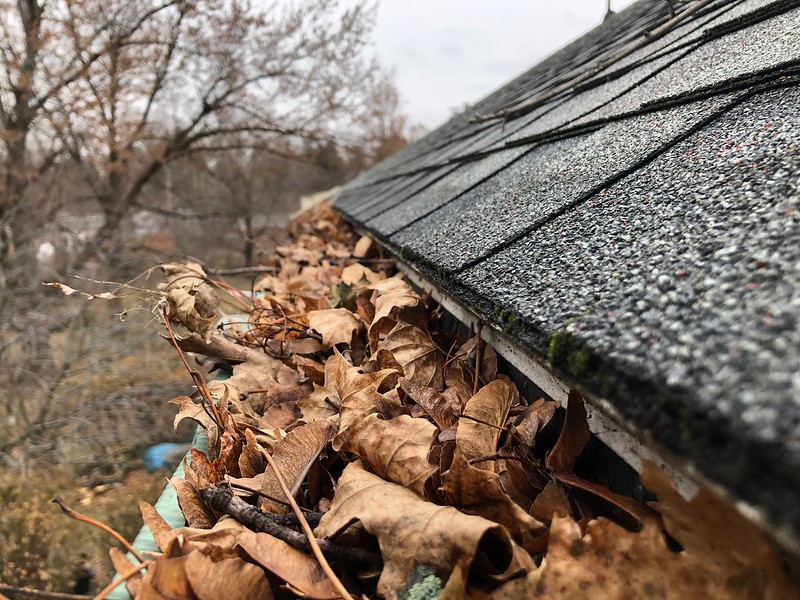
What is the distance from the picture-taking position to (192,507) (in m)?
0.62

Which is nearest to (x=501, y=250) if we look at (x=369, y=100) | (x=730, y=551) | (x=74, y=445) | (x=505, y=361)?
(x=505, y=361)

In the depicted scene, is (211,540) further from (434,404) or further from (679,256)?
(679,256)

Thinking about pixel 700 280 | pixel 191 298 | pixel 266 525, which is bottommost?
pixel 266 525

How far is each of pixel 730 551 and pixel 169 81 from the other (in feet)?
36.4

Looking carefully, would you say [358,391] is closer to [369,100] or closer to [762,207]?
[762,207]

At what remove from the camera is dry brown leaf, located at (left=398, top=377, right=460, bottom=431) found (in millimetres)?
690

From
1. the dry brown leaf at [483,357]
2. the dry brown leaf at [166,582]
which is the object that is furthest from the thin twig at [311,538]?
the dry brown leaf at [483,357]

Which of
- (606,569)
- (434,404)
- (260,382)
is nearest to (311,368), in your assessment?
(260,382)

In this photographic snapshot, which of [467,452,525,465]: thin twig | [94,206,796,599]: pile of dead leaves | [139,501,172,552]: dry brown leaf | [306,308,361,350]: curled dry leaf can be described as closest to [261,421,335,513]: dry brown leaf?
[94,206,796,599]: pile of dead leaves

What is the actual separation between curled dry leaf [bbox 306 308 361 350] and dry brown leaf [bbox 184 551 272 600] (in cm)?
58

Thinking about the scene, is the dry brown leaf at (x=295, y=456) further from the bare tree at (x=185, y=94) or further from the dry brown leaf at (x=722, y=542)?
the bare tree at (x=185, y=94)

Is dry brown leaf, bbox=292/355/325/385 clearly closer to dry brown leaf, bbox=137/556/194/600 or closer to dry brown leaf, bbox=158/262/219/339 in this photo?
dry brown leaf, bbox=158/262/219/339

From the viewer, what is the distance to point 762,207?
17.1 inches

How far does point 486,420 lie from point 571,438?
5.2 inches
